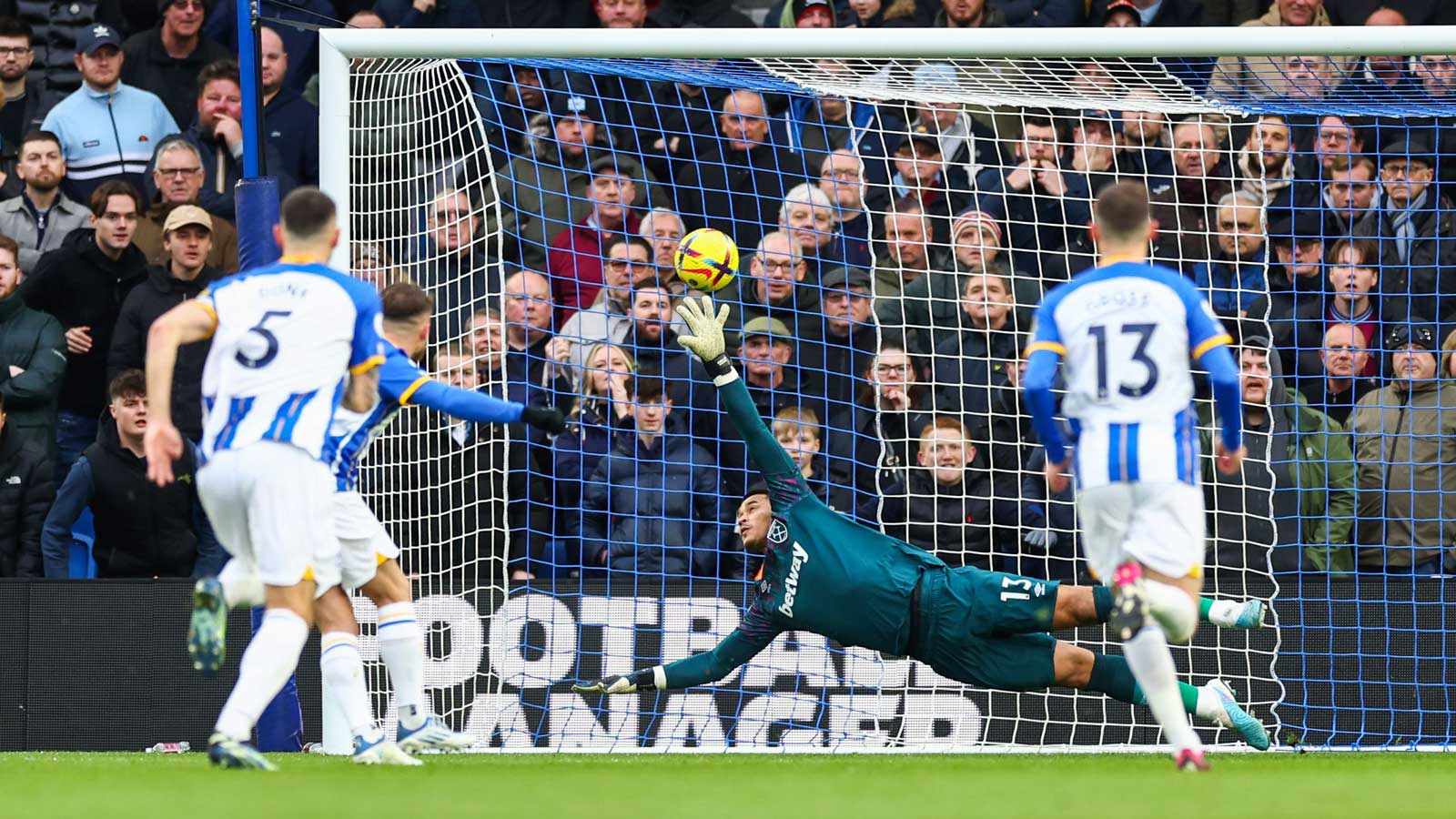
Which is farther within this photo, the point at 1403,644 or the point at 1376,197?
the point at 1376,197

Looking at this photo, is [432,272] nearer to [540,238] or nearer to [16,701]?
[540,238]

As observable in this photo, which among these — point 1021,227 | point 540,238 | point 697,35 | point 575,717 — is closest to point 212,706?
point 575,717

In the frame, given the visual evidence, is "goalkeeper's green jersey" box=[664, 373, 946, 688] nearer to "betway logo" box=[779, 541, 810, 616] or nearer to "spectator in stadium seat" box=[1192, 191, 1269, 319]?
"betway logo" box=[779, 541, 810, 616]

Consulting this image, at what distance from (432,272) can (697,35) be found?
6.95 ft

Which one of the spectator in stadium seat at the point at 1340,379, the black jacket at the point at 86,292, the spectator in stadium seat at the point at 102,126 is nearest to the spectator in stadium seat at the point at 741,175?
the spectator in stadium seat at the point at 1340,379

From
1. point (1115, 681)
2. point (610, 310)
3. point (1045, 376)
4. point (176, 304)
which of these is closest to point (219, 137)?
point (176, 304)

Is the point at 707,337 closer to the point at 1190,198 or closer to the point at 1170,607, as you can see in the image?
the point at 1170,607

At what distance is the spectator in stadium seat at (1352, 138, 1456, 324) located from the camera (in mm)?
10938

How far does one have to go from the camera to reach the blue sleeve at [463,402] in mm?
7004

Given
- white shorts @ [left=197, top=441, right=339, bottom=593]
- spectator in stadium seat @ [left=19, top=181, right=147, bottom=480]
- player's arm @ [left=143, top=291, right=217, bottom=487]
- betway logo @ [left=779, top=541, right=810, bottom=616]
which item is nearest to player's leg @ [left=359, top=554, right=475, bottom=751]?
white shorts @ [left=197, top=441, right=339, bottom=593]

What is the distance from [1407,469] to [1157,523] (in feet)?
15.1

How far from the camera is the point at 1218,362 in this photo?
258 inches

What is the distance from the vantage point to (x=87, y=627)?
421 inches

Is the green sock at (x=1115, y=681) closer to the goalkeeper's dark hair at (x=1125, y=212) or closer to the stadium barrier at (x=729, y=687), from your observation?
the stadium barrier at (x=729, y=687)
